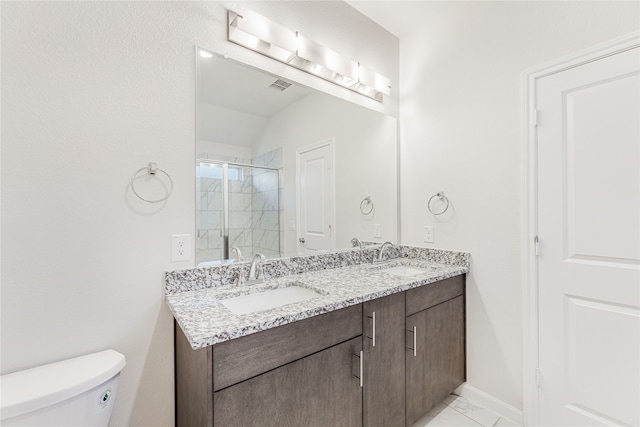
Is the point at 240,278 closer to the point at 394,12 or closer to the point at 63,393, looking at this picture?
the point at 63,393

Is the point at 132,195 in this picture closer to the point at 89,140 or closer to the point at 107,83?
the point at 89,140

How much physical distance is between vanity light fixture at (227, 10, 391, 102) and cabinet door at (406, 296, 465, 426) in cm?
152

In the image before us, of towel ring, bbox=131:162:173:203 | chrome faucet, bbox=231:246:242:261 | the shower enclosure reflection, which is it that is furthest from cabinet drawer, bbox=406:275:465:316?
towel ring, bbox=131:162:173:203

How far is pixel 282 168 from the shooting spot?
5.54 ft

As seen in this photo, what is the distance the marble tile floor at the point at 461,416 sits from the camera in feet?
5.45

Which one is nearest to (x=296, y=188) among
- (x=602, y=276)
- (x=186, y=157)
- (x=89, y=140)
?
(x=186, y=157)

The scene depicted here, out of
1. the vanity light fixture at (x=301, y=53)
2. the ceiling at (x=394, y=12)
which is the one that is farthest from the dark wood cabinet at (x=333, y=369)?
the ceiling at (x=394, y=12)

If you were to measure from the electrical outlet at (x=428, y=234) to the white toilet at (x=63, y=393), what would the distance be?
187cm

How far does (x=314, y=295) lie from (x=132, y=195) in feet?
2.97

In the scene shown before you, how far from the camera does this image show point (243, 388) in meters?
0.96

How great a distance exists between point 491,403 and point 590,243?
1.11 metres

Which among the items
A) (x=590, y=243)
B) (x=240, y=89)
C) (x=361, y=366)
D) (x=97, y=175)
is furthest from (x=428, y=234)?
(x=97, y=175)

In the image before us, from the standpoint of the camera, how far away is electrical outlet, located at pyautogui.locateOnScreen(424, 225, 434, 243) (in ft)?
6.88

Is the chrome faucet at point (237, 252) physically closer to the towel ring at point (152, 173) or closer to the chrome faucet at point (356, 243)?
the towel ring at point (152, 173)
